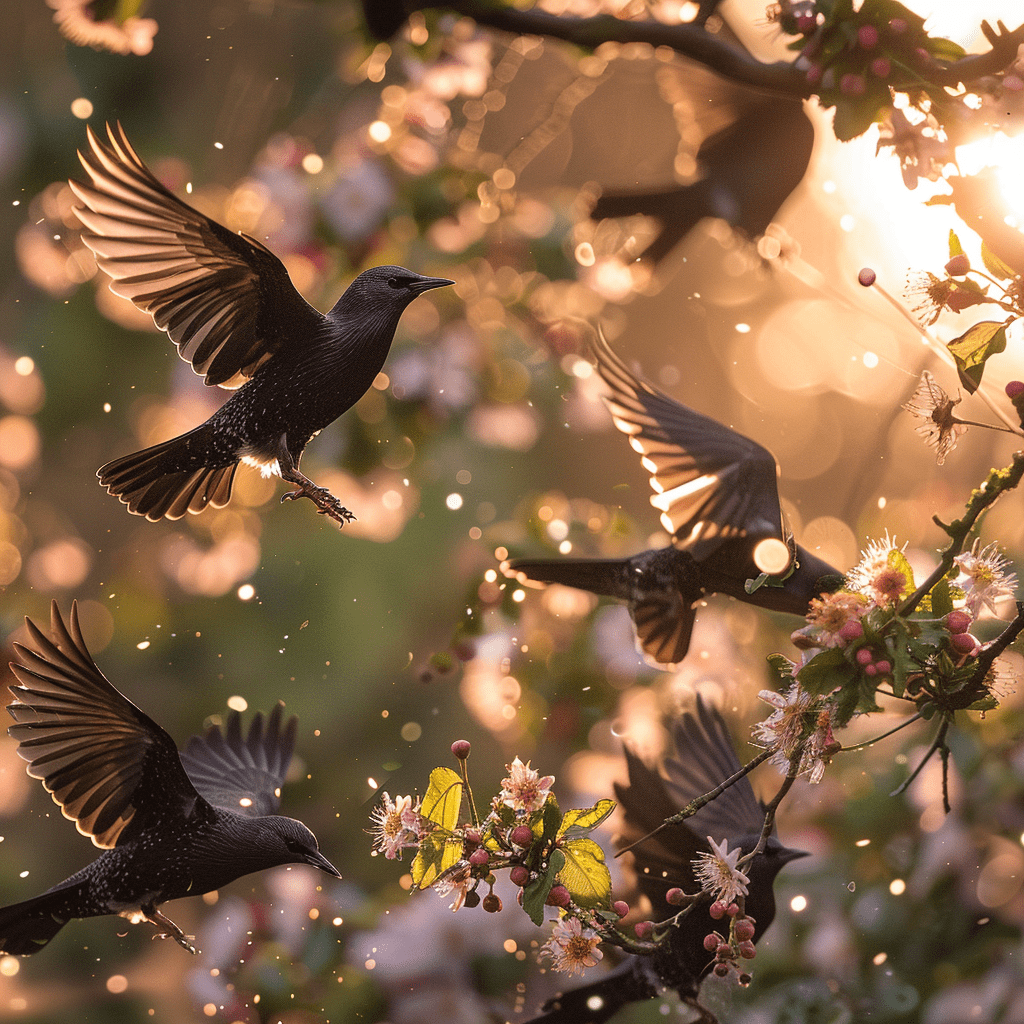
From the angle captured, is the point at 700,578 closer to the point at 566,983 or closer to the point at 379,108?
the point at 566,983

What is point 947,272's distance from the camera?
47cm

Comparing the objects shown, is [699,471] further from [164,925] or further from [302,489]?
[164,925]

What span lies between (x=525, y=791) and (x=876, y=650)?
189mm

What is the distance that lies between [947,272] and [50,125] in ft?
2.43

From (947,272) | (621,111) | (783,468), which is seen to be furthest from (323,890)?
(621,111)

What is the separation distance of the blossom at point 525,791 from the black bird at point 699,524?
202mm

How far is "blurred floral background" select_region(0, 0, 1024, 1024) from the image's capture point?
0.65m

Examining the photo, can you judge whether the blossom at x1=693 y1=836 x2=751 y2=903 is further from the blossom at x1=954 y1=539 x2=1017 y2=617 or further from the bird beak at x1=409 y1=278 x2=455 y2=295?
the bird beak at x1=409 y1=278 x2=455 y2=295

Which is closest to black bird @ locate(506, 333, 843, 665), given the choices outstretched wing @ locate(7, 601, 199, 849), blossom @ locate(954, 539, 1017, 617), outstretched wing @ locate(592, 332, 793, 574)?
outstretched wing @ locate(592, 332, 793, 574)

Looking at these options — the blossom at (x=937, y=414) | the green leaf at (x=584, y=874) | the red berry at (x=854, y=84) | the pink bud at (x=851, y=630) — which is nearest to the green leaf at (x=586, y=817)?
the green leaf at (x=584, y=874)

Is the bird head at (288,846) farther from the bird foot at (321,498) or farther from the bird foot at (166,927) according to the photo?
the bird foot at (321,498)

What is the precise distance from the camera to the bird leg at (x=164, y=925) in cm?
55

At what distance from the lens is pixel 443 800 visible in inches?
18.7

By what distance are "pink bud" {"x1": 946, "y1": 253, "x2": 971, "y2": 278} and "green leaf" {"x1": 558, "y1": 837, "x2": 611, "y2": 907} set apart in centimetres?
36
